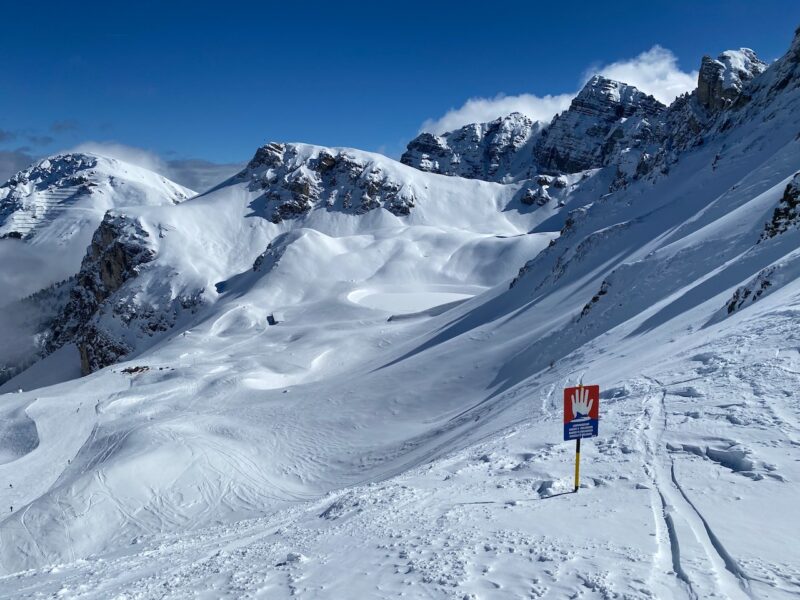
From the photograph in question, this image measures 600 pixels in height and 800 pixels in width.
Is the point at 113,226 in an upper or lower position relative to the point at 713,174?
upper

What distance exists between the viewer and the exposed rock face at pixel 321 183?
12344 centimetres

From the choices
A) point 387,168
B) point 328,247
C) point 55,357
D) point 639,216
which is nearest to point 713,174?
point 639,216

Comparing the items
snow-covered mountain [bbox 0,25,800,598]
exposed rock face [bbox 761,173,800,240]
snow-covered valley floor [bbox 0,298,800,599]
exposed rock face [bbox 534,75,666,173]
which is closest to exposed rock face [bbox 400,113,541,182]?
exposed rock face [bbox 534,75,666,173]

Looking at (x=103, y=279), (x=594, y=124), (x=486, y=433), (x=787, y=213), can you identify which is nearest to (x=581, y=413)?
(x=486, y=433)

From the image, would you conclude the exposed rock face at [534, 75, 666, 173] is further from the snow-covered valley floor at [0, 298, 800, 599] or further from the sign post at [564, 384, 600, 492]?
the sign post at [564, 384, 600, 492]

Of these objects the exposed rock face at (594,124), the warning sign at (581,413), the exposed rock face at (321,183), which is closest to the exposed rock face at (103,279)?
the exposed rock face at (321,183)

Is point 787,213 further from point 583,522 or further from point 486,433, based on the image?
point 583,522

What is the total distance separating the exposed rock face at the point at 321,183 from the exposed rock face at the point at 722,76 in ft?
200

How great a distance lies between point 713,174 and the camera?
39.4m

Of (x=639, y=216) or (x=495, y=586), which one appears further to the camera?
(x=639, y=216)

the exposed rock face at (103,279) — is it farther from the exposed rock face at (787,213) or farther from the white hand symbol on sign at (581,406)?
the white hand symbol on sign at (581,406)

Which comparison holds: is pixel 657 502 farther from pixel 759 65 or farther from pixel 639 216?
pixel 759 65

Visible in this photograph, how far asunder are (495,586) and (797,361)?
8534mm

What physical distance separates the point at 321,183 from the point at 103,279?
53598mm
